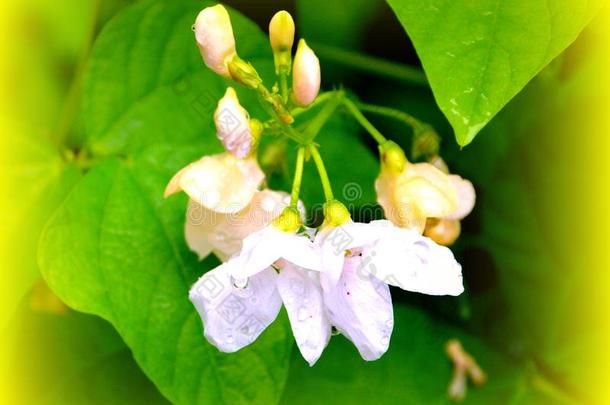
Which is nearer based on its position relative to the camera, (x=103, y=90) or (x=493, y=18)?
(x=493, y=18)

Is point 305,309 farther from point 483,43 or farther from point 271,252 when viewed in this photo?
point 483,43

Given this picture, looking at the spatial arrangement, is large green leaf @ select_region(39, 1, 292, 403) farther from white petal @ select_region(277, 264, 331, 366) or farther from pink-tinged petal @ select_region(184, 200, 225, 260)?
white petal @ select_region(277, 264, 331, 366)

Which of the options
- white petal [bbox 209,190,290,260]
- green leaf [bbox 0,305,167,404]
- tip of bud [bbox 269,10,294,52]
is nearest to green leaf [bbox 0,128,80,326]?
green leaf [bbox 0,305,167,404]

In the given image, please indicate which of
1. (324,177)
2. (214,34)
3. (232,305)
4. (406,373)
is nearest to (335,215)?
(324,177)

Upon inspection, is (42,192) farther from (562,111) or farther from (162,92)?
(562,111)

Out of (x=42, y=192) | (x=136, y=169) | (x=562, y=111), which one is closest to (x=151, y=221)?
(x=136, y=169)

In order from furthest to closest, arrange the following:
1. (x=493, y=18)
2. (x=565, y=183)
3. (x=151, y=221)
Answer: (x=565, y=183), (x=151, y=221), (x=493, y=18)

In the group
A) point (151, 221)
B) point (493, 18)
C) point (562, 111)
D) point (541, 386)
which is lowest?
point (541, 386)
